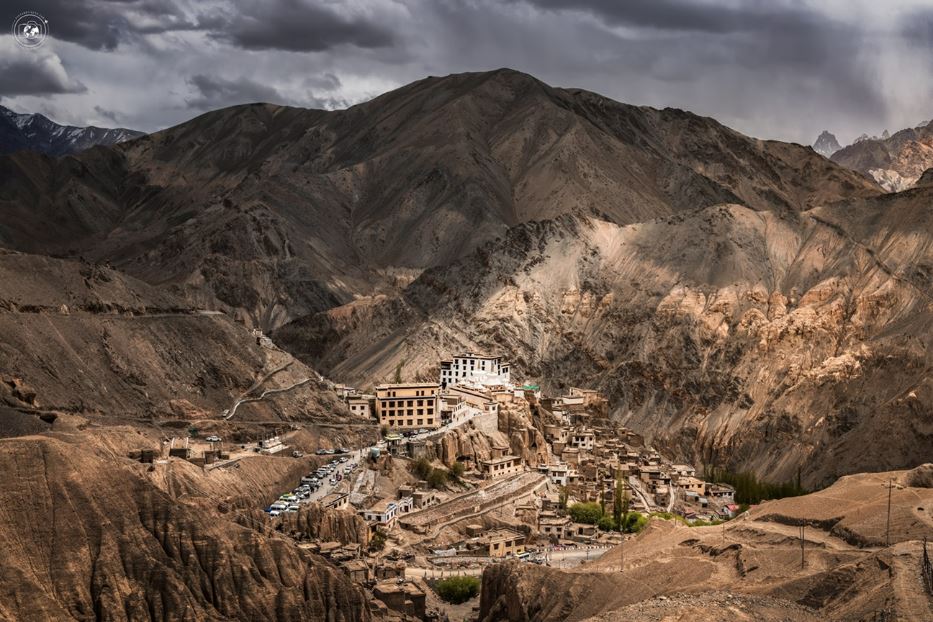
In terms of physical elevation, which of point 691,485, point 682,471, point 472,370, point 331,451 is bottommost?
point 691,485

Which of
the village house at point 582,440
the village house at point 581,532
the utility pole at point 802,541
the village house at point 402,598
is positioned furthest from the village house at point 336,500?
the village house at point 582,440

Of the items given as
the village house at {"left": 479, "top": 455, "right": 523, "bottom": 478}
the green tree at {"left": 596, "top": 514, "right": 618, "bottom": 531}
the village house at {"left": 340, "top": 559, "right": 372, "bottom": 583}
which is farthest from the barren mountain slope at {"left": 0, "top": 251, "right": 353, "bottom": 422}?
the village house at {"left": 340, "top": 559, "right": 372, "bottom": 583}

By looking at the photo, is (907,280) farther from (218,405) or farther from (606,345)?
(218,405)

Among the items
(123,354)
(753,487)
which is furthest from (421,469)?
(753,487)

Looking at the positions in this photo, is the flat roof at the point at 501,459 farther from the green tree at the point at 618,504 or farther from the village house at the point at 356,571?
the village house at the point at 356,571

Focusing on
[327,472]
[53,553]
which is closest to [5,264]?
[327,472]

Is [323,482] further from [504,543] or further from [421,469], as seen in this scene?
[504,543]
